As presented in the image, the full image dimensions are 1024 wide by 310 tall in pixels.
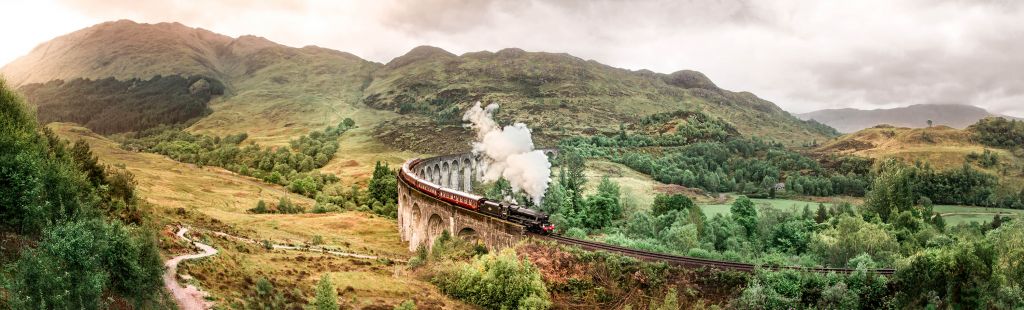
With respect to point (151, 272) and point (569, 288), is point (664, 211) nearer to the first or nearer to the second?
point (569, 288)

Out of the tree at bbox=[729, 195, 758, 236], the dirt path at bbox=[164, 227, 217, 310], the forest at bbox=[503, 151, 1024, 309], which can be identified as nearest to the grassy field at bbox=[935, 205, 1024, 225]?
the forest at bbox=[503, 151, 1024, 309]

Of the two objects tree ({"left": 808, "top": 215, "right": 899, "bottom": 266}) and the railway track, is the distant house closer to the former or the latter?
tree ({"left": 808, "top": 215, "right": 899, "bottom": 266})

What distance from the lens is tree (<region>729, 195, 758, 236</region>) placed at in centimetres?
6912

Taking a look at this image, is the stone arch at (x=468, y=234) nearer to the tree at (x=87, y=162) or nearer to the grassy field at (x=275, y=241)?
the grassy field at (x=275, y=241)

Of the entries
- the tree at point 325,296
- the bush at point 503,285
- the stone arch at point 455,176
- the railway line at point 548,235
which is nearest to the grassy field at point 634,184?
the stone arch at point 455,176

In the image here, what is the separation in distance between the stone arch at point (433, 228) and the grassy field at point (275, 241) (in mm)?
4798

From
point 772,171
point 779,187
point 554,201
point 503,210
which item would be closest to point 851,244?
point 554,201

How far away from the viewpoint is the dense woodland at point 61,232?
19.4 metres

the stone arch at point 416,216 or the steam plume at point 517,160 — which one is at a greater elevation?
the steam plume at point 517,160

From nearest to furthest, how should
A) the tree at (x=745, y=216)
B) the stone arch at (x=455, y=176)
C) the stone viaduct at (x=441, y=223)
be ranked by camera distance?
the stone viaduct at (x=441, y=223) < the tree at (x=745, y=216) < the stone arch at (x=455, y=176)

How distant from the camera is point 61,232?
2188 cm

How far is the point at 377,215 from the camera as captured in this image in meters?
81.3

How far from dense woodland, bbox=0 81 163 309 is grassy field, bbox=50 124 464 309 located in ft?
15.8

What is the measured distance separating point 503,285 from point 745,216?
1889 inches
